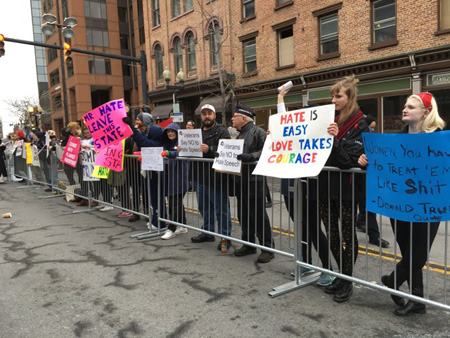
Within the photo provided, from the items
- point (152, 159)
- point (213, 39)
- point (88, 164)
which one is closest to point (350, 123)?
point (152, 159)

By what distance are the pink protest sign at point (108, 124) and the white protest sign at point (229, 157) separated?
181 cm

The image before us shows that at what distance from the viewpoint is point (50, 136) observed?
436 inches

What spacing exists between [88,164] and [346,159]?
6131 millimetres

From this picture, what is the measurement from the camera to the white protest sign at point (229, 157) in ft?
15.1

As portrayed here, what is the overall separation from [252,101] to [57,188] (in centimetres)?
1336

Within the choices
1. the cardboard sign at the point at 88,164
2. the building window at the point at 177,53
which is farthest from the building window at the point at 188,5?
the cardboard sign at the point at 88,164

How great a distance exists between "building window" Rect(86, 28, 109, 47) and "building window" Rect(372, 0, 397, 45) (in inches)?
1301

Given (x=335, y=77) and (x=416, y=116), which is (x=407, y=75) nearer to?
(x=335, y=77)

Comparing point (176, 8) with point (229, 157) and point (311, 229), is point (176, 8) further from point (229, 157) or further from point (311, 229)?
point (311, 229)

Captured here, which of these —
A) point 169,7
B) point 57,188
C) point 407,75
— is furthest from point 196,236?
point 169,7

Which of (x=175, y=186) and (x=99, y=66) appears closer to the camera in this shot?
(x=175, y=186)

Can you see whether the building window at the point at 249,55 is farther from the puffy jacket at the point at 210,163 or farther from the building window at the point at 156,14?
the puffy jacket at the point at 210,163

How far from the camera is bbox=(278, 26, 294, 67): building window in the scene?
18.8 m

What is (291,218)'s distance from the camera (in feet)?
14.9
